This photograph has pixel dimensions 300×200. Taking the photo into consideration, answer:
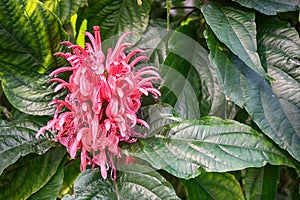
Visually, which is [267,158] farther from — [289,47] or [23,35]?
[23,35]

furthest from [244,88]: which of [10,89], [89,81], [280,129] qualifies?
[10,89]

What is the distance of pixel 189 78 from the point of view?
2.27 feet

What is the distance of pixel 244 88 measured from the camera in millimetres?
607

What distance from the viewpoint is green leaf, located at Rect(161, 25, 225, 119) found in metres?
0.67

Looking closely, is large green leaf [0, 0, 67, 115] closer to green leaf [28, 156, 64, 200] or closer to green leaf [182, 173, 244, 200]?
green leaf [28, 156, 64, 200]

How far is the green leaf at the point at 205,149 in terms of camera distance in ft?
1.78

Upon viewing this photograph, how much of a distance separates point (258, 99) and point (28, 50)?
1.00 ft

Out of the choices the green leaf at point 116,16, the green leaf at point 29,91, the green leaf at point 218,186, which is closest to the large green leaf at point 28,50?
the green leaf at point 29,91

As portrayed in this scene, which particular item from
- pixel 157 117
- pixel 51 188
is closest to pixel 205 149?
pixel 157 117

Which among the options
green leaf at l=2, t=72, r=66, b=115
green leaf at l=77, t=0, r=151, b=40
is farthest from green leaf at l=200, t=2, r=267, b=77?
green leaf at l=2, t=72, r=66, b=115

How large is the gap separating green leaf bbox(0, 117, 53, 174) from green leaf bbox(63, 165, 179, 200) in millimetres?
76

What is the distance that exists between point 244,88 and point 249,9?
12 centimetres

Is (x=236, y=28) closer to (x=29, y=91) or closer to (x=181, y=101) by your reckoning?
(x=181, y=101)

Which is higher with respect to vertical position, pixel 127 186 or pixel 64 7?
pixel 64 7
